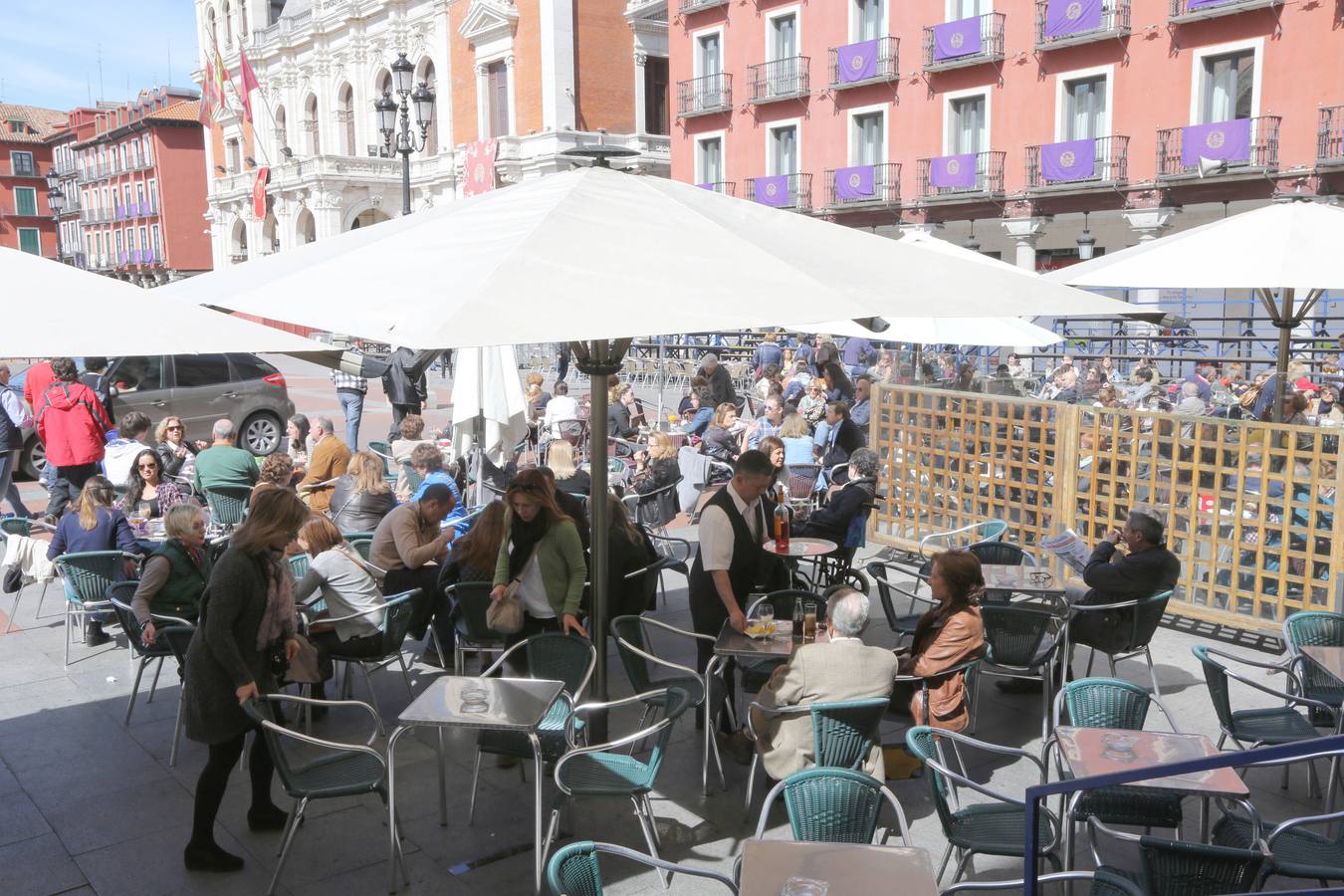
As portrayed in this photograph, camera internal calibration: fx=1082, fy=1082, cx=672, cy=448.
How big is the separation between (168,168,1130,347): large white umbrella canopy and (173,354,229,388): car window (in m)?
9.76

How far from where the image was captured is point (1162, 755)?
3.80 metres

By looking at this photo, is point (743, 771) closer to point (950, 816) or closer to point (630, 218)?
point (950, 816)

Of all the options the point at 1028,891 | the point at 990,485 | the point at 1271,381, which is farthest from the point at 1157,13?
the point at 1028,891

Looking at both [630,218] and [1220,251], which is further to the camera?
[1220,251]

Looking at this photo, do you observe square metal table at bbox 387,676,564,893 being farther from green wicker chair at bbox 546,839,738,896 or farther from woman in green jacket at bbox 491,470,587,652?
green wicker chair at bbox 546,839,738,896

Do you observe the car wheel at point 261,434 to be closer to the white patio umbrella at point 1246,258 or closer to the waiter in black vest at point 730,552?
the waiter in black vest at point 730,552

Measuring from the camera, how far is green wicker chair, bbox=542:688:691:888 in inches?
161

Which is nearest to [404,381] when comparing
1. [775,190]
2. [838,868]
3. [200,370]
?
[200,370]

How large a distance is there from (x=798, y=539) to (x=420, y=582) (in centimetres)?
245

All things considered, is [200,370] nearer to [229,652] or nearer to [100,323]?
[229,652]

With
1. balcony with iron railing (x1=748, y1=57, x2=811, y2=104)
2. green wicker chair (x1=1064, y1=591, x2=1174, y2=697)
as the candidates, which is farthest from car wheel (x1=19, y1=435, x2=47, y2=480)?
balcony with iron railing (x1=748, y1=57, x2=811, y2=104)

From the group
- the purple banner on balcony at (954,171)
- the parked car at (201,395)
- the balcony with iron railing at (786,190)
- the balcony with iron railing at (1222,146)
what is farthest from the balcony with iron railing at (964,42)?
the parked car at (201,395)

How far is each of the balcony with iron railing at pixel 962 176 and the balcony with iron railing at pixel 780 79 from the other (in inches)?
171

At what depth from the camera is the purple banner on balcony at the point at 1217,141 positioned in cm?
2050
